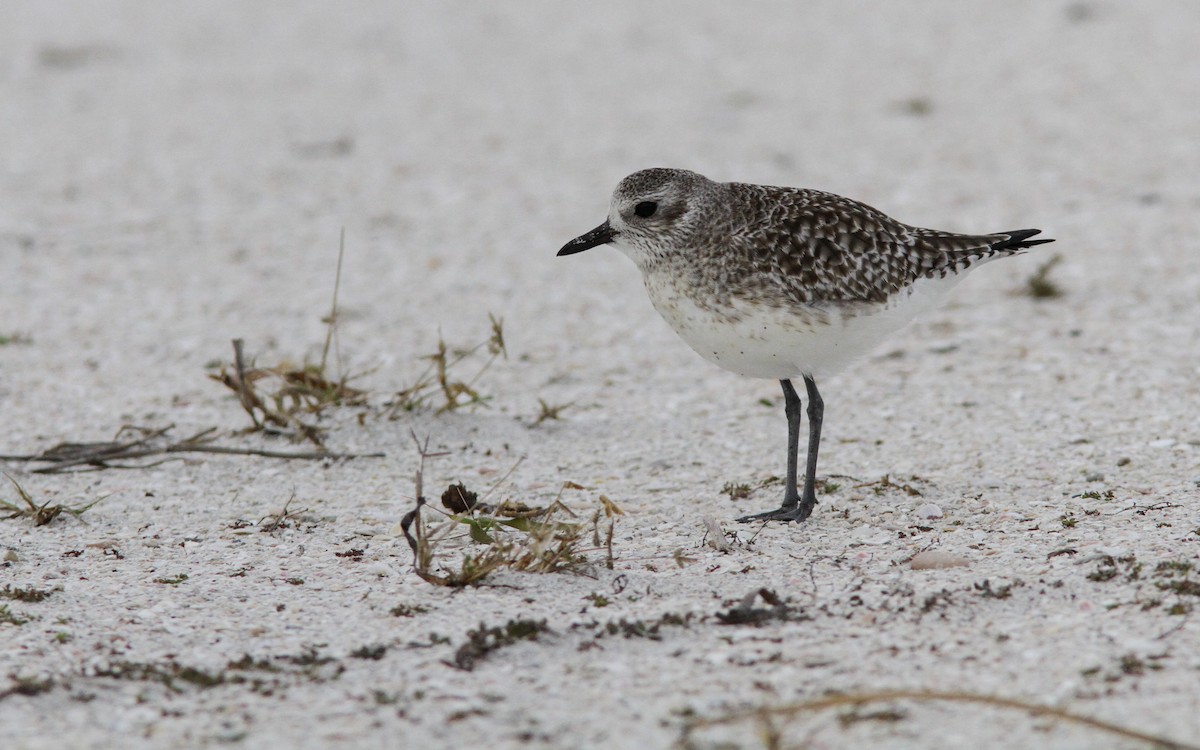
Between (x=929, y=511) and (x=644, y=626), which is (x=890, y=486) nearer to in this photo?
(x=929, y=511)

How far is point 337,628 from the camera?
4.62 meters

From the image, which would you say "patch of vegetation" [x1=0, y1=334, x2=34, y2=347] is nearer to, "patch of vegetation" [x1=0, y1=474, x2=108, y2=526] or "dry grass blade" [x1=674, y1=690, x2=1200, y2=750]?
"patch of vegetation" [x1=0, y1=474, x2=108, y2=526]

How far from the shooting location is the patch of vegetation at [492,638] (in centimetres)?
430

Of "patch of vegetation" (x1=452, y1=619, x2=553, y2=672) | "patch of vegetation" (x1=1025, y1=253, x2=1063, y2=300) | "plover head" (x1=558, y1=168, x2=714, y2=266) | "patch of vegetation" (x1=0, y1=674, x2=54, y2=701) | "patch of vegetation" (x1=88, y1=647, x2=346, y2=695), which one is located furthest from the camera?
"patch of vegetation" (x1=1025, y1=253, x2=1063, y2=300)

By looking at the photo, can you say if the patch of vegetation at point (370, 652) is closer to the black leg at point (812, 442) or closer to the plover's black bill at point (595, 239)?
the black leg at point (812, 442)

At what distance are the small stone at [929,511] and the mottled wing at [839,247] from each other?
89cm

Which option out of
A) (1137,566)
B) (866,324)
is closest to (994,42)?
(866,324)

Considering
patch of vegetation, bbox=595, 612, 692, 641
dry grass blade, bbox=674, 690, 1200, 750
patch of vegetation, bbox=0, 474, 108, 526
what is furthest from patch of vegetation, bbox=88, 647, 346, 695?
patch of vegetation, bbox=0, 474, 108, 526

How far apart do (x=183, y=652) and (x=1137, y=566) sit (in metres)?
3.19

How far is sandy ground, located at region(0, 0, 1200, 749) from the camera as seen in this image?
4152 mm

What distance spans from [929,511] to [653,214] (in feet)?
5.60

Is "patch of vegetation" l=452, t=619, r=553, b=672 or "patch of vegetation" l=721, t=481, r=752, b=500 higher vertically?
"patch of vegetation" l=721, t=481, r=752, b=500

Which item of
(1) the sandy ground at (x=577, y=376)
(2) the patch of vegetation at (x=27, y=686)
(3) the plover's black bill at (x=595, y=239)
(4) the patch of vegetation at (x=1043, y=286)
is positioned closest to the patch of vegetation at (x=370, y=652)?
(1) the sandy ground at (x=577, y=376)

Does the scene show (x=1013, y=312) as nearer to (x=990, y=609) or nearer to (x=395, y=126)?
(x=990, y=609)
